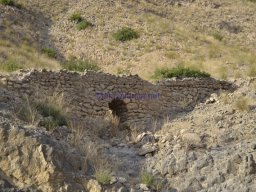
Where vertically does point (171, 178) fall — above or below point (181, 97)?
above

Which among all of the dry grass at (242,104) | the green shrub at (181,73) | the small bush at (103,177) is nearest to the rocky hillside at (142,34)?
the green shrub at (181,73)

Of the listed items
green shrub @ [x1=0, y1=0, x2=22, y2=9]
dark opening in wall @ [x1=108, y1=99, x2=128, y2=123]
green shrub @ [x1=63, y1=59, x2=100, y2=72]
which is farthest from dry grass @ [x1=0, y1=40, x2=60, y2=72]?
dark opening in wall @ [x1=108, y1=99, x2=128, y2=123]

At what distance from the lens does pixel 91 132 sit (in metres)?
9.95

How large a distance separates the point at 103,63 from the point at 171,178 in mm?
12538

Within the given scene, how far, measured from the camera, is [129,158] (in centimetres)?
840

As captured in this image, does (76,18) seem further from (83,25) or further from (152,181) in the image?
(152,181)

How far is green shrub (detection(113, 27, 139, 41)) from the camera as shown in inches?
867

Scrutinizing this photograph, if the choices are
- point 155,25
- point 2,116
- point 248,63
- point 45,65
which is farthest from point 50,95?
point 155,25

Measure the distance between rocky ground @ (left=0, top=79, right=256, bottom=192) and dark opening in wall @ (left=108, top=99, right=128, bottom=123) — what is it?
227cm

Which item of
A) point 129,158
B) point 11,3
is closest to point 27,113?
point 129,158

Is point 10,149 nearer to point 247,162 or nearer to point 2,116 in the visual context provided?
point 2,116

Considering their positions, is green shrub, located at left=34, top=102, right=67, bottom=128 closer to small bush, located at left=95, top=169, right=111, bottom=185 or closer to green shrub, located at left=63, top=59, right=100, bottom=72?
small bush, located at left=95, top=169, right=111, bottom=185

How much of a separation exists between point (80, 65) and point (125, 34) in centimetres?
444

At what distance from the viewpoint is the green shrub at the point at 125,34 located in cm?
2201
